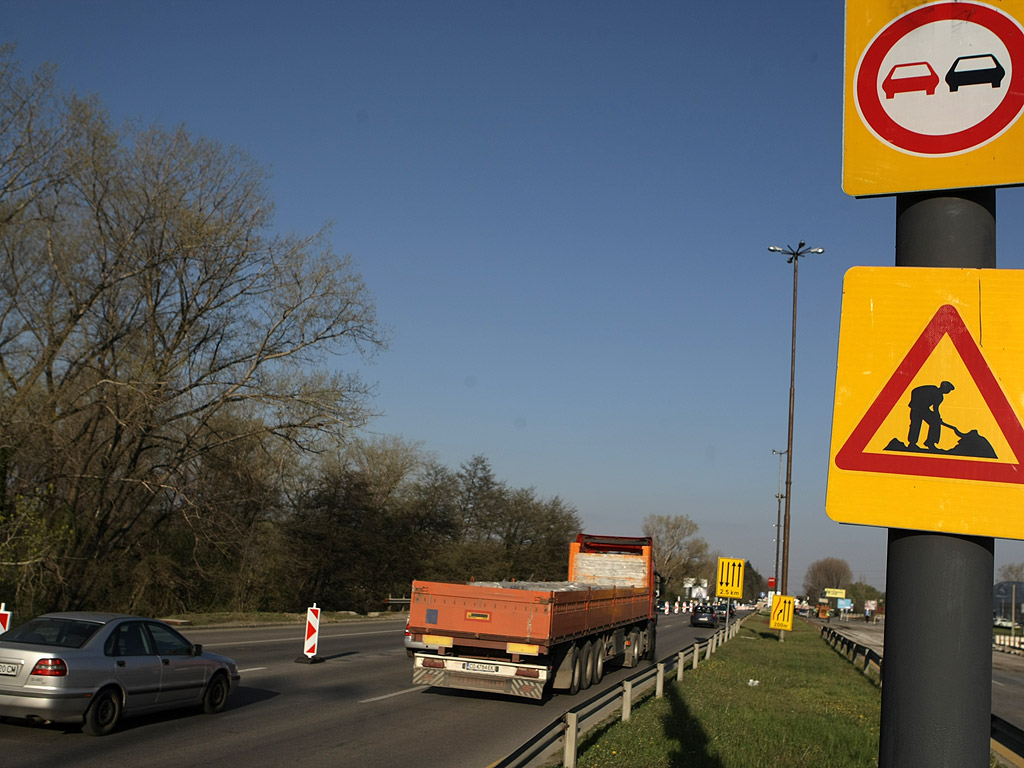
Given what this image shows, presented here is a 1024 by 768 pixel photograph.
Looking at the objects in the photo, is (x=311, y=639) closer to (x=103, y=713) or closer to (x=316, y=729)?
(x=316, y=729)

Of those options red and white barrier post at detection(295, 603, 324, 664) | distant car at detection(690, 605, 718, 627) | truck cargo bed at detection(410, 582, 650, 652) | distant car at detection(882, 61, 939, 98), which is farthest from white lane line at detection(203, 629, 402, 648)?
distant car at detection(690, 605, 718, 627)

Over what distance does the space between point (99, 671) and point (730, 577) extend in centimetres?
3512

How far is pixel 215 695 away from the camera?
1326 cm

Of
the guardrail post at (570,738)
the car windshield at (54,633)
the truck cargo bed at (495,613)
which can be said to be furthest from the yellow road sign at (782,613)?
the car windshield at (54,633)

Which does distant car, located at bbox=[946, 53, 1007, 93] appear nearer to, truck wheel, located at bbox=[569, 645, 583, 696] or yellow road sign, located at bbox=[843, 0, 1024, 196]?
yellow road sign, located at bbox=[843, 0, 1024, 196]

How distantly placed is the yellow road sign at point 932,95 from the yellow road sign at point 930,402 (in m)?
0.31

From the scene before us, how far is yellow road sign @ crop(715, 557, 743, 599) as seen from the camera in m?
41.9

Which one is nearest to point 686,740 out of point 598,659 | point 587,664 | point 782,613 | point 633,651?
point 587,664

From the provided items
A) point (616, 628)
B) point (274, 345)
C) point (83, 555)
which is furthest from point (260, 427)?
point (616, 628)

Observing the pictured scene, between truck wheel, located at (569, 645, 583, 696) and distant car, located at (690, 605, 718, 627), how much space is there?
3979 cm

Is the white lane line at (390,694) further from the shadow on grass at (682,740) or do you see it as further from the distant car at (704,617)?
the distant car at (704,617)

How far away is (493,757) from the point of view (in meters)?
11.0

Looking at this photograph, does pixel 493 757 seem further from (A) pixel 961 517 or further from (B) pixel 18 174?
(B) pixel 18 174

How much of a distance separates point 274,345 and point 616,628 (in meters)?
17.1
